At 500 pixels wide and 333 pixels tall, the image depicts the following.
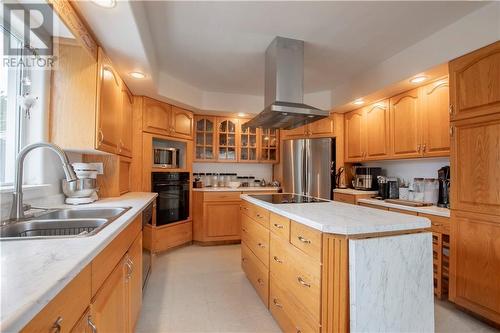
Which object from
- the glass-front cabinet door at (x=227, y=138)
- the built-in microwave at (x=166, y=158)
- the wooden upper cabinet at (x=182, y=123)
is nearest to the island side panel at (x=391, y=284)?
the built-in microwave at (x=166, y=158)

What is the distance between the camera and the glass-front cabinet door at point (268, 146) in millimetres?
4160

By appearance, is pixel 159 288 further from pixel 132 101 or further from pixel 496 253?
pixel 496 253

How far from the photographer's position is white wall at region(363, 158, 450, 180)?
2.61m

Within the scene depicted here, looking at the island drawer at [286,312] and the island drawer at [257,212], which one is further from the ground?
the island drawer at [257,212]

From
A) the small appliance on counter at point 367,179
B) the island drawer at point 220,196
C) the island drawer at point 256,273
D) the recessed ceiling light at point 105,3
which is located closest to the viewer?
the recessed ceiling light at point 105,3

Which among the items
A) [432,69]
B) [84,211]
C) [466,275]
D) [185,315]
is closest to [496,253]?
[466,275]

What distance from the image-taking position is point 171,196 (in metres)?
3.32

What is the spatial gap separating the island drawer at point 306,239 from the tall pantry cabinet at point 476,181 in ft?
4.79

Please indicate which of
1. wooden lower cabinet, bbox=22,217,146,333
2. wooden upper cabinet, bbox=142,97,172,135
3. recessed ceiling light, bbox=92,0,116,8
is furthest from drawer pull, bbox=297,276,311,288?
wooden upper cabinet, bbox=142,97,172,135

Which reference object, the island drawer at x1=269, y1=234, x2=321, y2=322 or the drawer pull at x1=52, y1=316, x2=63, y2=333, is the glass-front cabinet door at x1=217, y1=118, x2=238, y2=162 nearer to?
the island drawer at x1=269, y1=234, x2=321, y2=322

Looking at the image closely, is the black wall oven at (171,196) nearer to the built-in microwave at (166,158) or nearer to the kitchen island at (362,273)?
the built-in microwave at (166,158)

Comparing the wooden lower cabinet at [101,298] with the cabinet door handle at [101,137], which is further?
the cabinet door handle at [101,137]

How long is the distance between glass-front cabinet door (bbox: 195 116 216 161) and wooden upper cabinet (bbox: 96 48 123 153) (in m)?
1.59

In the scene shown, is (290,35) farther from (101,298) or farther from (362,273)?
(101,298)
